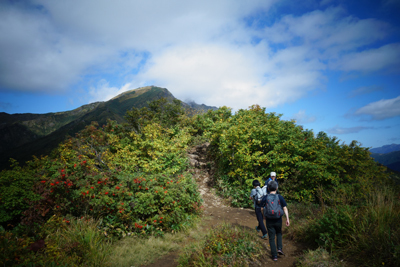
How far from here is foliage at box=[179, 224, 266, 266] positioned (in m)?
3.43

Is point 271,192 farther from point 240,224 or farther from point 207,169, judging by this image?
point 207,169

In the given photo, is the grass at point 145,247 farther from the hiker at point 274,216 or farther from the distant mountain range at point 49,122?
the distant mountain range at point 49,122

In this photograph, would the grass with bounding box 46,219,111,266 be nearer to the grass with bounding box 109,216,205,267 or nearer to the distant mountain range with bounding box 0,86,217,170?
the grass with bounding box 109,216,205,267

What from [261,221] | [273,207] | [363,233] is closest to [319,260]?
[363,233]

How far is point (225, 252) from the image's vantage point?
3646mm

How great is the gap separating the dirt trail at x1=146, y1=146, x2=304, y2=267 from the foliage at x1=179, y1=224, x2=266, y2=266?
352 millimetres

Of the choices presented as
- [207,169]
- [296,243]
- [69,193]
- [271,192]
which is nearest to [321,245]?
[296,243]

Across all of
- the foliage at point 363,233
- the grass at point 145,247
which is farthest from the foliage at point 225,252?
the foliage at point 363,233

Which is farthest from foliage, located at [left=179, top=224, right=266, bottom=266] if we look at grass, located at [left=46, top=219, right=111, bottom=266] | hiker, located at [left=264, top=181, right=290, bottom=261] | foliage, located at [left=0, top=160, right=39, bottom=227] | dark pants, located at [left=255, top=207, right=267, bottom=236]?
foliage, located at [left=0, top=160, right=39, bottom=227]

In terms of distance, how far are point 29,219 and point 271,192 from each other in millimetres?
5184

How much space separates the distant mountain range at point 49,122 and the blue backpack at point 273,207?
108552 mm

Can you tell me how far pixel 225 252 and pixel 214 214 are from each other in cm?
356

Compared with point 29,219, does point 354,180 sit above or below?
below

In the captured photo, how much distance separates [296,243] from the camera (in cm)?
445
